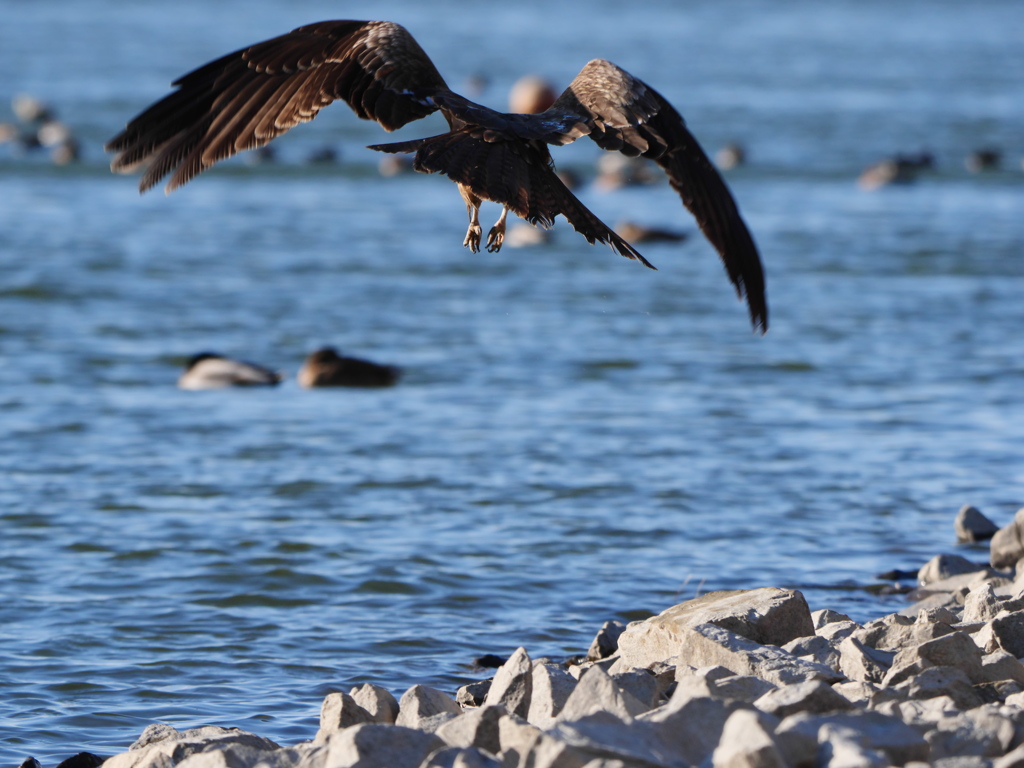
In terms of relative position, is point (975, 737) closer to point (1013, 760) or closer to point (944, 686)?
point (1013, 760)

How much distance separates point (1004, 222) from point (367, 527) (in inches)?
627

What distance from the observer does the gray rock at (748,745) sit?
3879 millimetres

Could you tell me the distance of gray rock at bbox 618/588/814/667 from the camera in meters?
6.08

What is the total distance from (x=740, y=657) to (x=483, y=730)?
119cm

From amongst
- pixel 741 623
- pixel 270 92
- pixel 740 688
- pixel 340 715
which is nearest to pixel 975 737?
pixel 740 688

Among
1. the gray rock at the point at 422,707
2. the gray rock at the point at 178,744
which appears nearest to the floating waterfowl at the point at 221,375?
the gray rock at the point at 178,744

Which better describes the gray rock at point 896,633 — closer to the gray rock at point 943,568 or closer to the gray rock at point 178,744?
the gray rock at point 943,568

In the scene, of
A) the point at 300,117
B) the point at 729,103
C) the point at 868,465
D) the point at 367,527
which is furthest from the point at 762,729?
the point at 729,103

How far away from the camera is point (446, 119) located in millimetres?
6348

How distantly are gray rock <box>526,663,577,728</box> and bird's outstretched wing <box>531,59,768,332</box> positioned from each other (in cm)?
160

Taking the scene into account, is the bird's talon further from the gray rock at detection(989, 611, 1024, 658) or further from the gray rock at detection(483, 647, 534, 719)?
the gray rock at detection(989, 611, 1024, 658)

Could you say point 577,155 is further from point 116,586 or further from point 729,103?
point 116,586

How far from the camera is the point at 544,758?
13.5 ft

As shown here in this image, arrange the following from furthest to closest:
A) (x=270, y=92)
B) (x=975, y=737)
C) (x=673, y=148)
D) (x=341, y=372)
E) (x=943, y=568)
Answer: (x=341, y=372)
(x=943, y=568)
(x=270, y=92)
(x=673, y=148)
(x=975, y=737)
